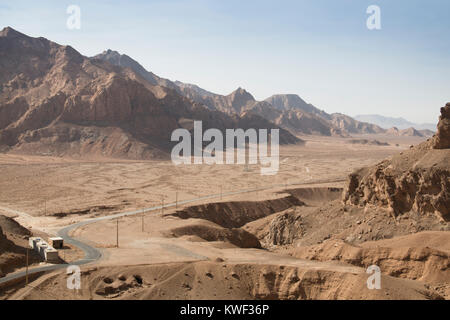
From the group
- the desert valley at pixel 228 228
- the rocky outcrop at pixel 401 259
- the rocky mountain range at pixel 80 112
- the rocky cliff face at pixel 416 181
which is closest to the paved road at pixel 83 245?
the desert valley at pixel 228 228

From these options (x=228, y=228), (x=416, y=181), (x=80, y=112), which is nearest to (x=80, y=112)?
(x=80, y=112)

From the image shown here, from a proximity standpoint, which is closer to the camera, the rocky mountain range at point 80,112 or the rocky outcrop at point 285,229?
the rocky outcrop at point 285,229

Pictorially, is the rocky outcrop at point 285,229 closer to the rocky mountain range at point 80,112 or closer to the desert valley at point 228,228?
the desert valley at point 228,228

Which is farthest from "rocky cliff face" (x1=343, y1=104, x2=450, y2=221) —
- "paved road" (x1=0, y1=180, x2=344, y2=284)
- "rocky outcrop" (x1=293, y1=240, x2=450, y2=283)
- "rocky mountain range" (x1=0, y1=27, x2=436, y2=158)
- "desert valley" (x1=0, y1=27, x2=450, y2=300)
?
"rocky mountain range" (x1=0, y1=27, x2=436, y2=158)

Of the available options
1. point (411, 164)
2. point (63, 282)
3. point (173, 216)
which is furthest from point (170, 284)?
point (173, 216)

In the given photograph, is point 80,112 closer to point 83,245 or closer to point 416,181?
point 83,245

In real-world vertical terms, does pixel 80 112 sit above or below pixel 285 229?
above

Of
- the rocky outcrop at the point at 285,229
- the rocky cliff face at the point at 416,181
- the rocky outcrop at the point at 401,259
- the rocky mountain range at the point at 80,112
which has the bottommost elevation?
the rocky outcrop at the point at 285,229

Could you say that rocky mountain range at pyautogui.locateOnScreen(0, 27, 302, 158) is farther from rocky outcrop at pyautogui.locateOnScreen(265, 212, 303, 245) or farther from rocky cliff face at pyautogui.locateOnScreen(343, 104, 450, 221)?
rocky cliff face at pyautogui.locateOnScreen(343, 104, 450, 221)
